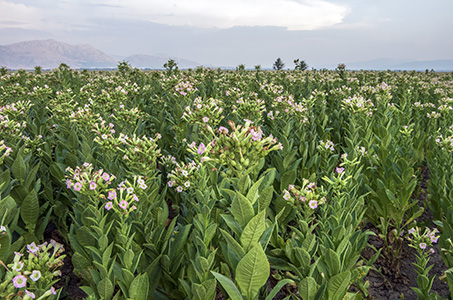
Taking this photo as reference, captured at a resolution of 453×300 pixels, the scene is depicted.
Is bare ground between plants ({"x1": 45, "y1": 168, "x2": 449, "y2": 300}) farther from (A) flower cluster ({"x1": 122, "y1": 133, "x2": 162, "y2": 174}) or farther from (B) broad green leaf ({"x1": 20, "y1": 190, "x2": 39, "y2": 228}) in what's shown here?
(A) flower cluster ({"x1": 122, "y1": 133, "x2": 162, "y2": 174})

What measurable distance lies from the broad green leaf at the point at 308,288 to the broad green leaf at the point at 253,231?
2.10ft

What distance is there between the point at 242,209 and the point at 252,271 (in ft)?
1.21

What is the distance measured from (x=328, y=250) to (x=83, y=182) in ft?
6.97

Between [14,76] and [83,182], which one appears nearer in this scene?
[83,182]

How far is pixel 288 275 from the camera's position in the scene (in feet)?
11.6

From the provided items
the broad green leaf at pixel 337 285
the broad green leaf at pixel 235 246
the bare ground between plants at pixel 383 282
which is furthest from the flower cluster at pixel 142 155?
the broad green leaf at pixel 337 285

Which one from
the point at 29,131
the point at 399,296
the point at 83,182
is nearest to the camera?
the point at 83,182

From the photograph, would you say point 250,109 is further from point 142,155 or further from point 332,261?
point 332,261

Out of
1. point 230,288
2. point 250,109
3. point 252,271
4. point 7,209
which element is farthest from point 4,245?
point 250,109

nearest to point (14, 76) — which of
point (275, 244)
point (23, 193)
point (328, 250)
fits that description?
point (23, 193)

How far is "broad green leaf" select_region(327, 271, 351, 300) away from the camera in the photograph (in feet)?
8.00

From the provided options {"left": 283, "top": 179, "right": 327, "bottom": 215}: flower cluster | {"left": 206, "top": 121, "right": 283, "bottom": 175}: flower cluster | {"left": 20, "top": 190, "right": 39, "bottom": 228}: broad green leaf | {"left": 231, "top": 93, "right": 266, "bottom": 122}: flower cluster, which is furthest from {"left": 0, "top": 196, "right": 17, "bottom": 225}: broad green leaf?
{"left": 231, "top": 93, "right": 266, "bottom": 122}: flower cluster

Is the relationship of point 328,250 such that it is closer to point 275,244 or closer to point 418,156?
point 275,244

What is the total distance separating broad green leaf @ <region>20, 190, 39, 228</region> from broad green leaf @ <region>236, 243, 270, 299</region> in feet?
9.12
